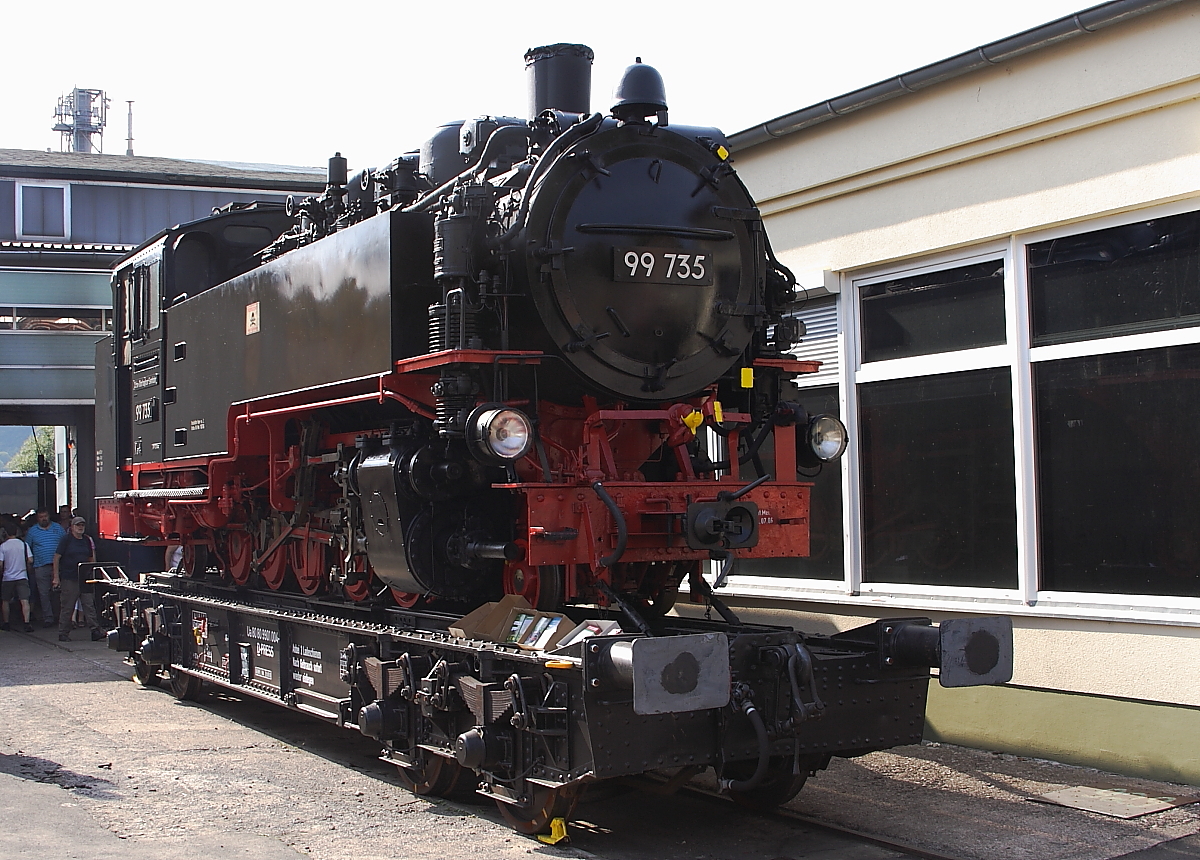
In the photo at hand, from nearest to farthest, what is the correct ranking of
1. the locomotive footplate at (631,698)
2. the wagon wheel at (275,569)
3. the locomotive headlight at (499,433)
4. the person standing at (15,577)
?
the locomotive footplate at (631,698) → the locomotive headlight at (499,433) → the wagon wheel at (275,569) → the person standing at (15,577)

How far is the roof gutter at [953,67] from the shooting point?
22.2 ft

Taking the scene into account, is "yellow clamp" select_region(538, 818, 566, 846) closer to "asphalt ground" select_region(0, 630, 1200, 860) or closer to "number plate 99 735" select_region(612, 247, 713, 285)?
"asphalt ground" select_region(0, 630, 1200, 860)

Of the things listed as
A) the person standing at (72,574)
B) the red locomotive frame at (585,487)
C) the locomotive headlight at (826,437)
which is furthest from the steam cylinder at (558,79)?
the person standing at (72,574)

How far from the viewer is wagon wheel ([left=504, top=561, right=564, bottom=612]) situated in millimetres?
6012

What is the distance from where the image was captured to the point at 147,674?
1057 cm

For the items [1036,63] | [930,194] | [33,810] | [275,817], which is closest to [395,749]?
[275,817]

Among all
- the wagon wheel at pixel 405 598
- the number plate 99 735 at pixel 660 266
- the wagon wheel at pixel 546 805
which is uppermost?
the number plate 99 735 at pixel 660 266

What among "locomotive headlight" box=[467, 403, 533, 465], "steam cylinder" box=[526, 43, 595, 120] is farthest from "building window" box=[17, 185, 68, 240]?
"locomotive headlight" box=[467, 403, 533, 465]

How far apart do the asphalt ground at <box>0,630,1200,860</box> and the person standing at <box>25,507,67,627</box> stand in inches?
308

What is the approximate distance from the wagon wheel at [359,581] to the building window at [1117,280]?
4.22 meters

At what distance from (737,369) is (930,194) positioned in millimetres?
2264

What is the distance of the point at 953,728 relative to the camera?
7844 mm

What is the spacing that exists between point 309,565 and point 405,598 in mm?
1331

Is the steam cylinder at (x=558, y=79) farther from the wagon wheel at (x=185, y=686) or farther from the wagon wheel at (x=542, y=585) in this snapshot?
the wagon wheel at (x=185, y=686)
